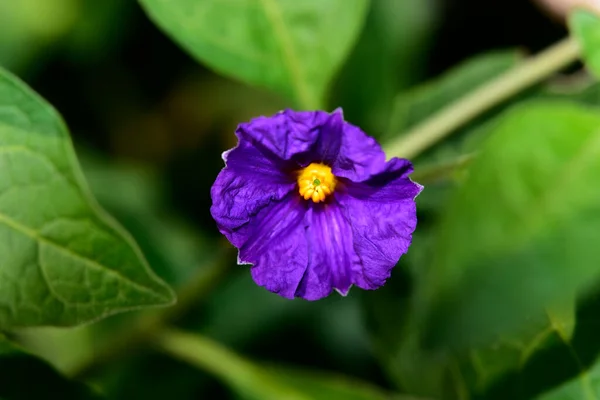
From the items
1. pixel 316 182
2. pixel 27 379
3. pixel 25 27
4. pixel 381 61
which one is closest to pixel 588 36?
pixel 316 182

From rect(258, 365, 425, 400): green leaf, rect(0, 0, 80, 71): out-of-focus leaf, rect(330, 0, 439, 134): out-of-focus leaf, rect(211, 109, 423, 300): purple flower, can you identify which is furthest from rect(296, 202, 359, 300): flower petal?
rect(0, 0, 80, 71): out-of-focus leaf

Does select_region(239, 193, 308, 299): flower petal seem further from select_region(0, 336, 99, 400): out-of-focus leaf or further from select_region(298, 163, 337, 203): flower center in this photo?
select_region(0, 336, 99, 400): out-of-focus leaf

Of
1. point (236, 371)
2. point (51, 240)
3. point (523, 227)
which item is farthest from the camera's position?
point (236, 371)

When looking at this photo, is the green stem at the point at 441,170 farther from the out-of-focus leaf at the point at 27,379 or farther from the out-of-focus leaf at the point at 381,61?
the out-of-focus leaf at the point at 381,61

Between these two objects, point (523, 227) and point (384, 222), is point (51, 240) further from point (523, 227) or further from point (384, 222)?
point (523, 227)

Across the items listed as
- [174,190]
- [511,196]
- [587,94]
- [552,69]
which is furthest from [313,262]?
[174,190]

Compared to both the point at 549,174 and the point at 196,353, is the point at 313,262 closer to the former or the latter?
the point at 549,174
